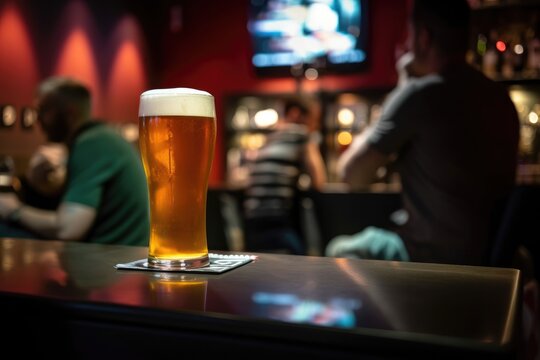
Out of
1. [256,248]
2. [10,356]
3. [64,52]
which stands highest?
[64,52]

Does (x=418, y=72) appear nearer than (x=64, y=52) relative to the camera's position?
Yes

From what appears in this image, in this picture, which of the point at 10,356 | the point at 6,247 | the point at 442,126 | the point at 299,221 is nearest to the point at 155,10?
the point at 299,221

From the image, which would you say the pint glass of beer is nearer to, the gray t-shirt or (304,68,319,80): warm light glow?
the gray t-shirt

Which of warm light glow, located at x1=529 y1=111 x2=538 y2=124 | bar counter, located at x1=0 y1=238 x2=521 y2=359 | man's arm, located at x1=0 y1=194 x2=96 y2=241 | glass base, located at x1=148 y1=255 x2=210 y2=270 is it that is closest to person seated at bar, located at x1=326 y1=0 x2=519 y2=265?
man's arm, located at x1=0 y1=194 x2=96 y2=241

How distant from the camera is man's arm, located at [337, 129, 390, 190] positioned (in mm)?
1907

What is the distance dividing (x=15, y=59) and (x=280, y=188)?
7.98 ft

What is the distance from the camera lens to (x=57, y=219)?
1.92 meters

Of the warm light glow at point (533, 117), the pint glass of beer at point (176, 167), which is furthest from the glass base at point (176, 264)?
the warm light glow at point (533, 117)

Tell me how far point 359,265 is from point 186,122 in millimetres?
310

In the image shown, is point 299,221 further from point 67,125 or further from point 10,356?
point 10,356

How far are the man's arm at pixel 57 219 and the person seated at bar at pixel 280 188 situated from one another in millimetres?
2423

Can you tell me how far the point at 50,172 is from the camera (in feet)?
7.60

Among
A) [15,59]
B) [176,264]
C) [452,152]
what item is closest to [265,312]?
[176,264]

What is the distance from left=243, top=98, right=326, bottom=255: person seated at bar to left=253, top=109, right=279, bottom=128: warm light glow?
2.21 meters
